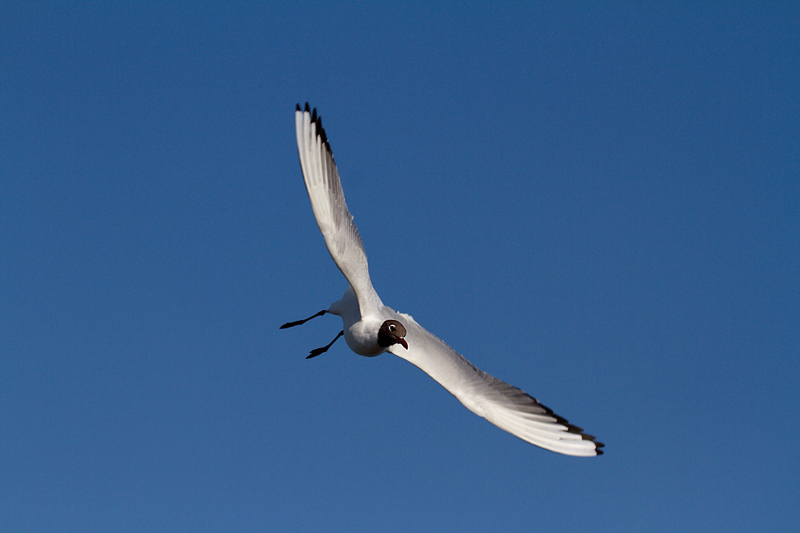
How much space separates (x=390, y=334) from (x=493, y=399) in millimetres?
1666

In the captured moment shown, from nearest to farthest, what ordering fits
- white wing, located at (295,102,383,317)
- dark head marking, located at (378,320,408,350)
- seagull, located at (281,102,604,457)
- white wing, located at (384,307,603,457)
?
white wing, located at (295,102,383,317), seagull, located at (281,102,604,457), dark head marking, located at (378,320,408,350), white wing, located at (384,307,603,457)

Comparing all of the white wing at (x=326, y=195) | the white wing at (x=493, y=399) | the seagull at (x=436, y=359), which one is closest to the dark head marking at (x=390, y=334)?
the seagull at (x=436, y=359)

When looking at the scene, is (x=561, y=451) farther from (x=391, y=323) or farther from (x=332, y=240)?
(x=332, y=240)

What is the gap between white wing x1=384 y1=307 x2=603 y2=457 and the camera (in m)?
7.81

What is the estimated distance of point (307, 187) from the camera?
6.17 m

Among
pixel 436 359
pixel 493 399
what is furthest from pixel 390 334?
pixel 493 399

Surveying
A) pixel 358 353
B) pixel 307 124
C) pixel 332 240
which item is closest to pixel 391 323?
pixel 358 353

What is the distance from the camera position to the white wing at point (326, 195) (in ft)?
20.2

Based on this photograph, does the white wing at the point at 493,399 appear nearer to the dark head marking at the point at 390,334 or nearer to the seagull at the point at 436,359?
the seagull at the point at 436,359

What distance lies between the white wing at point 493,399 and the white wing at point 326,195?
1.37 meters

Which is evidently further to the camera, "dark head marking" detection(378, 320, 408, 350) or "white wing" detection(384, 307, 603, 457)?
"white wing" detection(384, 307, 603, 457)

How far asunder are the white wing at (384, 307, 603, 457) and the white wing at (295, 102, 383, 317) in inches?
54.1

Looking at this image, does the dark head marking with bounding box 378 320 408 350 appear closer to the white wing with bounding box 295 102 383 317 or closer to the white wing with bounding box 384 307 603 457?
the white wing with bounding box 384 307 603 457

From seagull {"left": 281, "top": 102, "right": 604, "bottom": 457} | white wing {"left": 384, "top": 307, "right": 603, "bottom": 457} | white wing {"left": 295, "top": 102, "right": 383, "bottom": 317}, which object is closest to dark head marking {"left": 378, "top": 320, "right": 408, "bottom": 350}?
seagull {"left": 281, "top": 102, "right": 604, "bottom": 457}
